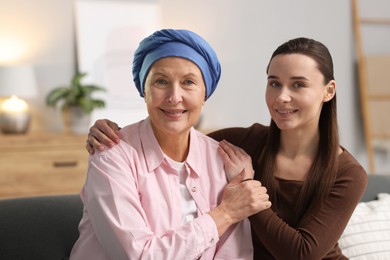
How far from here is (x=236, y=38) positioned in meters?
5.53

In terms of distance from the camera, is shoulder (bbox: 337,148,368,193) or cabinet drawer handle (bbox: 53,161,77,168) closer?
shoulder (bbox: 337,148,368,193)

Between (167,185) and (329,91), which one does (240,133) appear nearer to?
(329,91)

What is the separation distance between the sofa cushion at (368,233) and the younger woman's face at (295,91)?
0.59 m

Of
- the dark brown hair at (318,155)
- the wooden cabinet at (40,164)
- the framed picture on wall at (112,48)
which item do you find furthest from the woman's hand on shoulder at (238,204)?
the framed picture on wall at (112,48)

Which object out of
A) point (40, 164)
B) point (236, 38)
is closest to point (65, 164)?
point (40, 164)

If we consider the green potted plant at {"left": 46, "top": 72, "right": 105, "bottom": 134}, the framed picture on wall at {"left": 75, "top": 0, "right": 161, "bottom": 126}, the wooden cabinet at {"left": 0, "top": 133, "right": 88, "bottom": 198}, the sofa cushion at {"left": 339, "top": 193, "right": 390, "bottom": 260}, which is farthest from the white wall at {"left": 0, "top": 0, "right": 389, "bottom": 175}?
the sofa cushion at {"left": 339, "top": 193, "right": 390, "bottom": 260}

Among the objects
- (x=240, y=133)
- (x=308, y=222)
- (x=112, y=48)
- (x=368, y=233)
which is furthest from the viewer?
(x=112, y=48)

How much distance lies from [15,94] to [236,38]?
207cm

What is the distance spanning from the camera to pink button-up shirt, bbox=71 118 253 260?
1.75m

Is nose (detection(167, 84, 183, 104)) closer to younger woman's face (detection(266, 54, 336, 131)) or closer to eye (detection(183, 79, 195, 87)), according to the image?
eye (detection(183, 79, 195, 87))

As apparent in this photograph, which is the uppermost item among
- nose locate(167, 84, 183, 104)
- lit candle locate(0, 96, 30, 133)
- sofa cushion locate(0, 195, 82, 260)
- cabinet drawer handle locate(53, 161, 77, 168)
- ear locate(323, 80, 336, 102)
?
nose locate(167, 84, 183, 104)

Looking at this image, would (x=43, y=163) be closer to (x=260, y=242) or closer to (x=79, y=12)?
(x=79, y=12)

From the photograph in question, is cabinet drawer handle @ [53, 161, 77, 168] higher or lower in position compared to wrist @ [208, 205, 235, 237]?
lower

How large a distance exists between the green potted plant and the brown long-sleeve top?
2634 mm
